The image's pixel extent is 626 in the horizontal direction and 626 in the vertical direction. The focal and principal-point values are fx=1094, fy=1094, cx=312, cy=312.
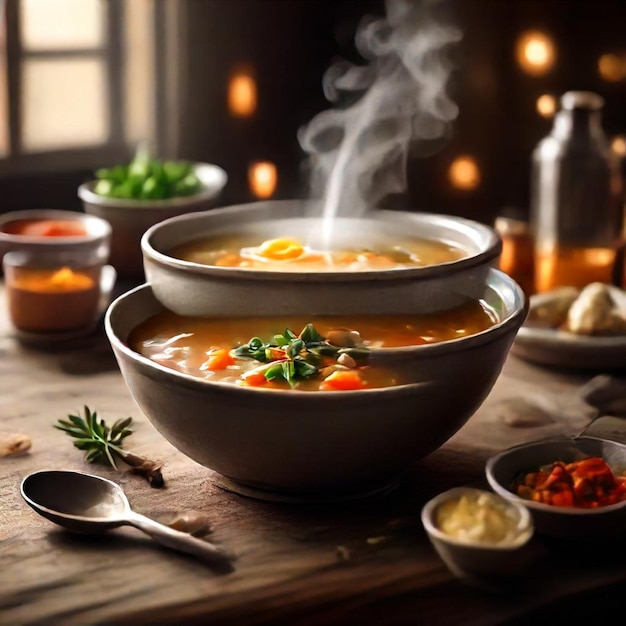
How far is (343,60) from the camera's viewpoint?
3064 mm

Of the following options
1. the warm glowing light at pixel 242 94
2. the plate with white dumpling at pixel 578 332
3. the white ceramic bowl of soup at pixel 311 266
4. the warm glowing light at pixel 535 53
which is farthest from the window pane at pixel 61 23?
the plate with white dumpling at pixel 578 332

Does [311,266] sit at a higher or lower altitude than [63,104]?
lower

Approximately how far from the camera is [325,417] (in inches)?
51.1

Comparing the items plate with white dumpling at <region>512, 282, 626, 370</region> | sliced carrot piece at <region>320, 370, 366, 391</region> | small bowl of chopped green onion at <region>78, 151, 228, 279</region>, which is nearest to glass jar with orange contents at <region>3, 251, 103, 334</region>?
small bowl of chopped green onion at <region>78, 151, 228, 279</region>

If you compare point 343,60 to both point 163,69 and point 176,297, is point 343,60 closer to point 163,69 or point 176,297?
point 163,69

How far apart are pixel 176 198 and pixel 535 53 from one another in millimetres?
1163

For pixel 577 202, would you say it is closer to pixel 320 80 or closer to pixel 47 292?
pixel 320 80

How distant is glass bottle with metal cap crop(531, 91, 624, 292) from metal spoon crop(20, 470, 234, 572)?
4.81ft

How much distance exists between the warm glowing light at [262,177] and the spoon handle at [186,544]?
73.5 inches

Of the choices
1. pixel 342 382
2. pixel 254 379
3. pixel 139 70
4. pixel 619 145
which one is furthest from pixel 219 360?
pixel 619 145

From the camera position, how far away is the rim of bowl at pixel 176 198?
98.3 inches

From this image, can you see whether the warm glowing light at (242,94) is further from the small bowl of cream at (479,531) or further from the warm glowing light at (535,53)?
the small bowl of cream at (479,531)

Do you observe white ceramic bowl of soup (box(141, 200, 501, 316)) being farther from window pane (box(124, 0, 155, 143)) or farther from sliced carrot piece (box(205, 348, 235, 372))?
window pane (box(124, 0, 155, 143))

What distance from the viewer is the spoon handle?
1312 millimetres
